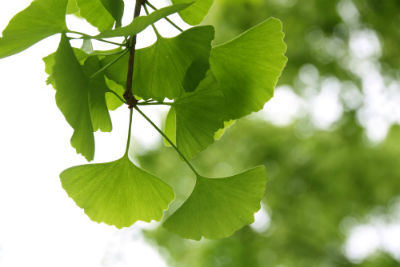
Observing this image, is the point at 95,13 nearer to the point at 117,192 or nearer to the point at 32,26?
the point at 32,26

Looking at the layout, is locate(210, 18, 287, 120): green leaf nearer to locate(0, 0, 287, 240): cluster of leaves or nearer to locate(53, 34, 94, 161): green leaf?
locate(0, 0, 287, 240): cluster of leaves

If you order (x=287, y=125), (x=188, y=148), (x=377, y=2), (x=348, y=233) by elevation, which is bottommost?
(x=348, y=233)

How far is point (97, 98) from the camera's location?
39 cm

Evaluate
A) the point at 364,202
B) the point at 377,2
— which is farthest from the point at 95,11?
the point at 364,202

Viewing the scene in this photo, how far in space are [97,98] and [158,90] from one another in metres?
0.05

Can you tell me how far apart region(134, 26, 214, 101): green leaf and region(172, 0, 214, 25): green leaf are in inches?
1.4

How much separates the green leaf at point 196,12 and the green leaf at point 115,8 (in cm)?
7

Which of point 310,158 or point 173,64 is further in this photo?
point 310,158

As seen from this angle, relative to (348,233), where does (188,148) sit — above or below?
above

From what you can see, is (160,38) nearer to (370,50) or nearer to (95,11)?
(95,11)

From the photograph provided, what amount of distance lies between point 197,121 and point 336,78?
3.58 m

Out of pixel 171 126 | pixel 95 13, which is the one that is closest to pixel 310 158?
pixel 171 126

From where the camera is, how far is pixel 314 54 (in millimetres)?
3785

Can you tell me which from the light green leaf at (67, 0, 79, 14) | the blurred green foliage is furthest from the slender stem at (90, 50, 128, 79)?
the blurred green foliage
